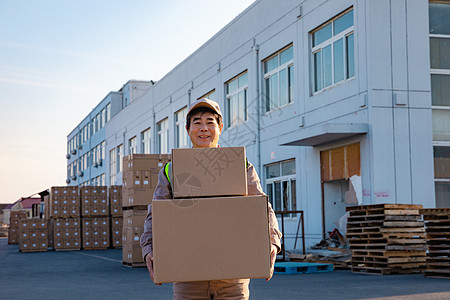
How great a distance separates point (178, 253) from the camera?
304cm

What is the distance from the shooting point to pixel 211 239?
3066mm

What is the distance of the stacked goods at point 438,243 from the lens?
11.8 metres

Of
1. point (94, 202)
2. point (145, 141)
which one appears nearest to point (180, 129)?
point (94, 202)

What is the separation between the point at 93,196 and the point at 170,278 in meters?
25.1

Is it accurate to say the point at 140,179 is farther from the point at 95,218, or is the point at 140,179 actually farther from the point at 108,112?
the point at 108,112

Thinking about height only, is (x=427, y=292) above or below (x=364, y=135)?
below

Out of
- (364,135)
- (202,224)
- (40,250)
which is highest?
(364,135)

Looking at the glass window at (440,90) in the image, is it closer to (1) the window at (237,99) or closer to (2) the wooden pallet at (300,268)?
(2) the wooden pallet at (300,268)

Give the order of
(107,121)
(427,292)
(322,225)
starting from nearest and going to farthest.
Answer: (427,292) → (322,225) → (107,121)

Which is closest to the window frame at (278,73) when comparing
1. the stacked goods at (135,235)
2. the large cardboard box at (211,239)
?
the stacked goods at (135,235)

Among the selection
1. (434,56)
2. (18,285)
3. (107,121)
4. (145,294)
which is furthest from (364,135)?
(107,121)

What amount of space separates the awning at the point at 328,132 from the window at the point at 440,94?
197 centimetres

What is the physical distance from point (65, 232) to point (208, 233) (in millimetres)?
25313

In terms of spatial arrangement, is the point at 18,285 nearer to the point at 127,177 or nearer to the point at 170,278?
the point at 127,177
